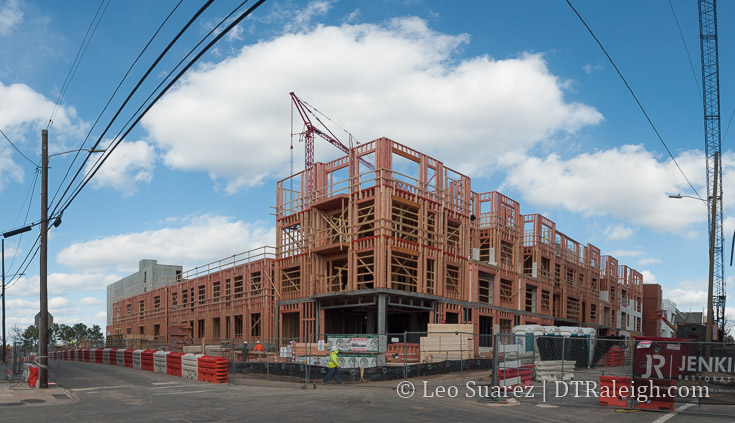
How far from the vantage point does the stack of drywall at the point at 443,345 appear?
3428 cm

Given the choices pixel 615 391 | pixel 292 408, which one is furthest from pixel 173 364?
pixel 615 391

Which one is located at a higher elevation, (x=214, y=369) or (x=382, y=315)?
(x=382, y=315)

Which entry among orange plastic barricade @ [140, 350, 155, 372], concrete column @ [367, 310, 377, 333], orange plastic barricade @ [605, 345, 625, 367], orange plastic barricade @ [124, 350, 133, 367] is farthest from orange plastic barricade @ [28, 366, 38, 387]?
orange plastic barricade @ [605, 345, 625, 367]

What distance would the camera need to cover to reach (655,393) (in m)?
18.0

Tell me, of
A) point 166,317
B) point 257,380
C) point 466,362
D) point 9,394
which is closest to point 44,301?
point 9,394

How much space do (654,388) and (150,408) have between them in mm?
14305

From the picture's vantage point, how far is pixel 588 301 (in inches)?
2768

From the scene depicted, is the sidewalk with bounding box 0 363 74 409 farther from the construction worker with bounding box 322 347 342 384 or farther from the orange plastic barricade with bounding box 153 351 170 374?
the construction worker with bounding box 322 347 342 384

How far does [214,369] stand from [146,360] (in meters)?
10.5

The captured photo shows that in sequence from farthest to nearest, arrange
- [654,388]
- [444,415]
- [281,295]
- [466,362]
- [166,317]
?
[166,317] → [281,295] → [466,362] → [654,388] → [444,415]

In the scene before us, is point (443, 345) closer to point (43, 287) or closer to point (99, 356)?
point (43, 287)

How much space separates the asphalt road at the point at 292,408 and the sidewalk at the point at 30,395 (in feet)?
1.53

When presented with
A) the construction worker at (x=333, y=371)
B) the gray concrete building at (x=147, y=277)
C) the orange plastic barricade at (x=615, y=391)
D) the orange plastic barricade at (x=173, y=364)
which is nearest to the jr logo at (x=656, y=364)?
the orange plastic barricade at (x=615, y=391)

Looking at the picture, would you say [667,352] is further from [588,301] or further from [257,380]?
[588,301]
